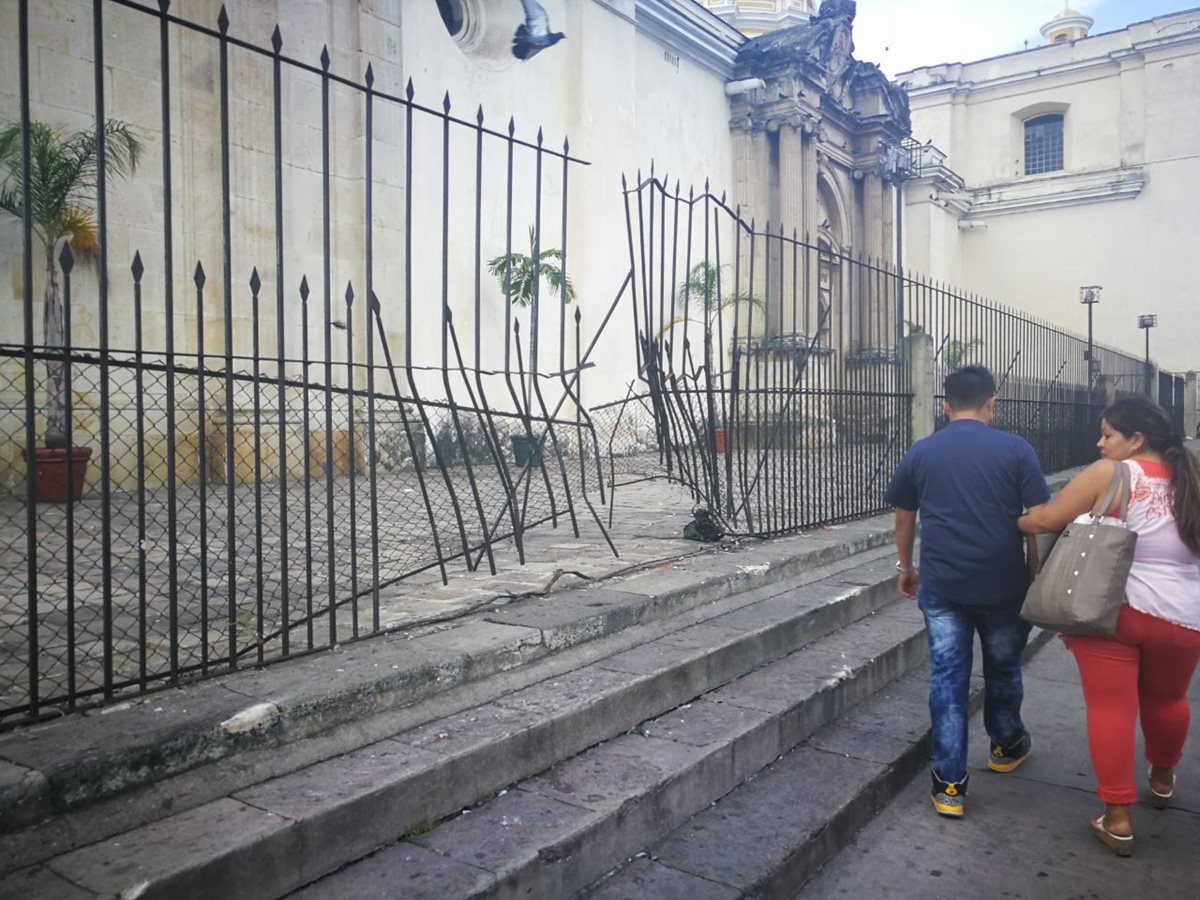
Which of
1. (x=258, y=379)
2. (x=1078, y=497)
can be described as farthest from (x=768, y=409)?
(x=258, y=379)

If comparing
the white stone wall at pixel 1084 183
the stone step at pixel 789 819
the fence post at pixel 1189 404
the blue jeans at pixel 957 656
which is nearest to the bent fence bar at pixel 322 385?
the stone step at pixel 789 819

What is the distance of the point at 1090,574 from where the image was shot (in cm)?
323

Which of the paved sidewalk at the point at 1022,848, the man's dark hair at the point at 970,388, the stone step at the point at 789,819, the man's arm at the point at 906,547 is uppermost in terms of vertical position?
the man's dark hair at the point at 970,388

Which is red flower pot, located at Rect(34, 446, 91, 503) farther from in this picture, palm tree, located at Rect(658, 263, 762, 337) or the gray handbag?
the gray handbag

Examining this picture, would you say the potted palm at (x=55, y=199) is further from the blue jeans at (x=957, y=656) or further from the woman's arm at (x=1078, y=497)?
the woman's arm at (x=1078, y=497)

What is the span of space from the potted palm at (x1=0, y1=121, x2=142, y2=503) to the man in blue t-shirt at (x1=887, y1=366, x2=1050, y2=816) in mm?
6170

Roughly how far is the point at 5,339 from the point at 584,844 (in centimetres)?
777

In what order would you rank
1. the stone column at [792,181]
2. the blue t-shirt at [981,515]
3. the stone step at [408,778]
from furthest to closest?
the stone column at [792,181], the blue t-shirt at [981,515], the stone step at [408,778]

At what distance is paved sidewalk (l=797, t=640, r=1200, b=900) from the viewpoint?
10.3ft

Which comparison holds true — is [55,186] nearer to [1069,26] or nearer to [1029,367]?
[1029,367]

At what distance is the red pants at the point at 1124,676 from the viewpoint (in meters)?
3.29

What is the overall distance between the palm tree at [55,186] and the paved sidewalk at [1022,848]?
6.71 metres

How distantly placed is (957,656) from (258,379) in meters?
2.83

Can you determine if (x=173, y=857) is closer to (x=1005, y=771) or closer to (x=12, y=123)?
(x=1005, y=771)
